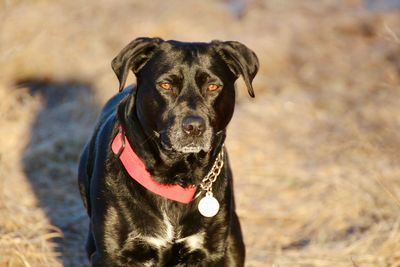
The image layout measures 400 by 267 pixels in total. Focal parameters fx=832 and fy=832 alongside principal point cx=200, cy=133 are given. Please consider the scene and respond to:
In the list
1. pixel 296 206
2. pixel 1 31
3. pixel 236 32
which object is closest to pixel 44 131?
pixel 1 31

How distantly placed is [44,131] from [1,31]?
1.51m

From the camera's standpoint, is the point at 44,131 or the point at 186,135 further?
the point at 44,131

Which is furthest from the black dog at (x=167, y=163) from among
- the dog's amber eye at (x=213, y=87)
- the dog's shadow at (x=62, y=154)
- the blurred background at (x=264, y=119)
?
the dog's shadow at (x=62, y=154)

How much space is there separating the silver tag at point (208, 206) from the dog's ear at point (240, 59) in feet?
2.29

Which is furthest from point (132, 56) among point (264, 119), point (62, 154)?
point (264, 119)

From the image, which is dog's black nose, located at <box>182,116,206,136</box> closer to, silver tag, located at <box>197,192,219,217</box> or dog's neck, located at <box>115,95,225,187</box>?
dog's neck, located at <box>115,95,225,187</box>

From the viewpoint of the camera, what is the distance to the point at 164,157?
4.97m

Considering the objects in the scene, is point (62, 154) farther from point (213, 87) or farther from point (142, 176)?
point (213, 87)

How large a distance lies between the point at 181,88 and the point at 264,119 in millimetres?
5951

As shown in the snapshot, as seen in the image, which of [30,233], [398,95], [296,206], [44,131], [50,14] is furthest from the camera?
[50,14]

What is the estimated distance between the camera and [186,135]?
4797 millimetres

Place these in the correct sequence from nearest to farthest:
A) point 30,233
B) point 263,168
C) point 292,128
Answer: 1. point 30,233
2. point 263,168
3. point 292,128

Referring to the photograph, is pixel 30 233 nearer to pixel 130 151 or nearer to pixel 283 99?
pixel 130 151

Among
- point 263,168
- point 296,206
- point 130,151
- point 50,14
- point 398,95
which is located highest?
point 50,14
